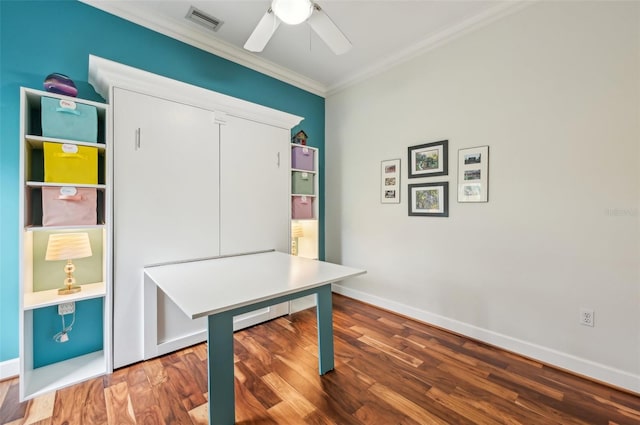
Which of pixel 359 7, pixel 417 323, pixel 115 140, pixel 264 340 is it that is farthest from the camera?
pixel 417 323

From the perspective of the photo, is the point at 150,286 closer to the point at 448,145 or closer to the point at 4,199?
the point at 4,199

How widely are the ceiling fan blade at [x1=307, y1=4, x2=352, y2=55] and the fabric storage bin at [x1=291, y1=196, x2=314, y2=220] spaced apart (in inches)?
63.9

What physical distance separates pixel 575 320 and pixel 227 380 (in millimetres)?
2377

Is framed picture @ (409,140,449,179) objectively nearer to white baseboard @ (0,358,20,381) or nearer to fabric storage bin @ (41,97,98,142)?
fabric storage bin @ (41,97,98,142)

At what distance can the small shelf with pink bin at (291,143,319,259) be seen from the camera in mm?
3029

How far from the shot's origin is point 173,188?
84.1 inches

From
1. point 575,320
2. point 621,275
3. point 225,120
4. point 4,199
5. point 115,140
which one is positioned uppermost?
point 225,120

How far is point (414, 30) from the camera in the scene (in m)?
2.48

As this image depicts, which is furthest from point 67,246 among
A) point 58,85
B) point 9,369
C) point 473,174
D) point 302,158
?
point 473,174

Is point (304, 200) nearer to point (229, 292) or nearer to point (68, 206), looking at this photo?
point (229, 292)

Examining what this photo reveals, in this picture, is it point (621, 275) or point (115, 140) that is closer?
point (621, 275)

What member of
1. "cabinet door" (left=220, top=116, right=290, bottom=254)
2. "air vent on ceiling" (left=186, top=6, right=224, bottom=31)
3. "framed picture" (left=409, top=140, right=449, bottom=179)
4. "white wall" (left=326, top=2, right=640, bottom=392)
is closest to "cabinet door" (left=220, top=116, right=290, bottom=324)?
"cabinet door" (left=220, top=116, right=290, bottom=254)

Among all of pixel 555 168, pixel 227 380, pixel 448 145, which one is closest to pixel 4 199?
pixel 227 380

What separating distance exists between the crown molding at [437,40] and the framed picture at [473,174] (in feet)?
3.49
